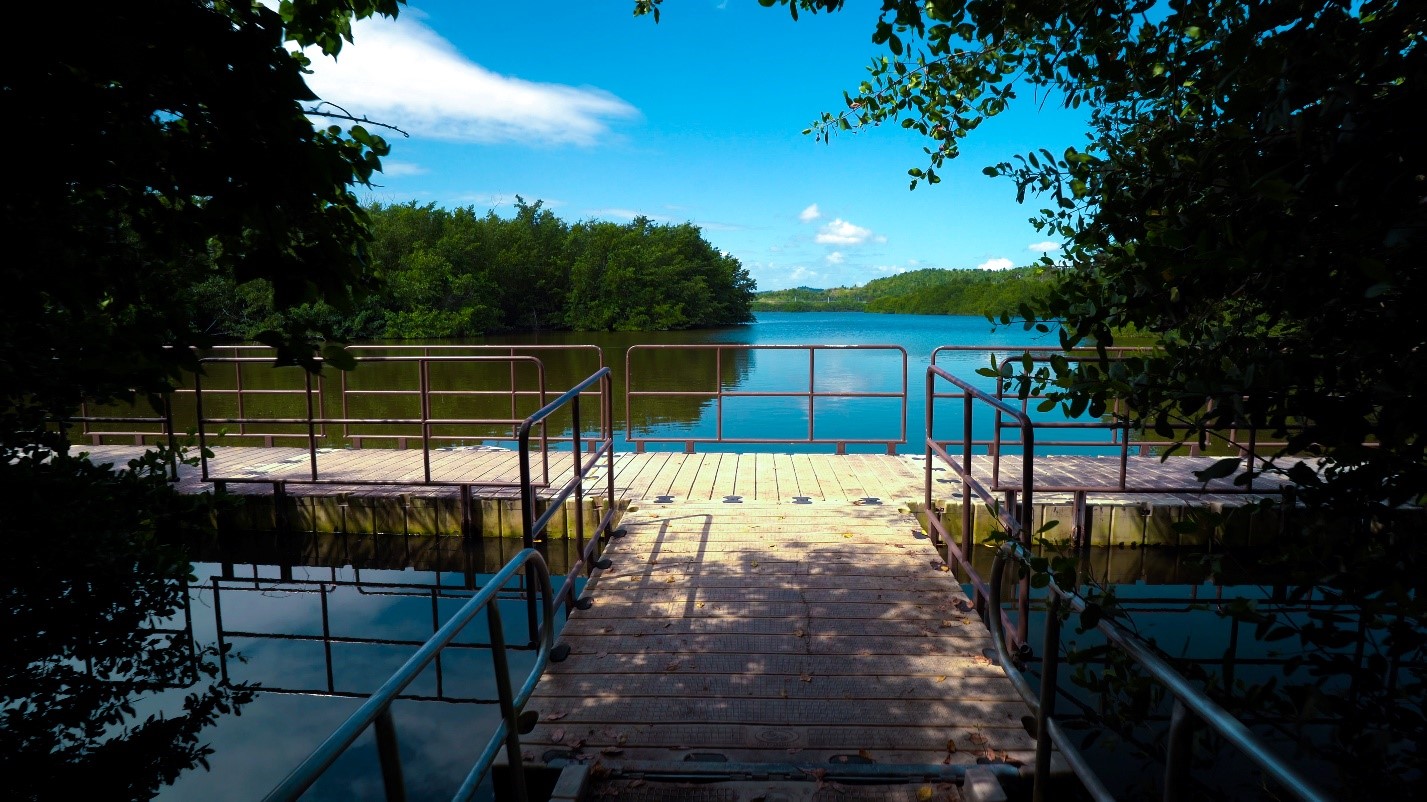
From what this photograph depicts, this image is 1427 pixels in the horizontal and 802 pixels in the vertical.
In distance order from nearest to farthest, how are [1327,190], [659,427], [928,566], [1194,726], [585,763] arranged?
[1327,190] < [1194,726] < [585,763] < [928,566] < [659,427]

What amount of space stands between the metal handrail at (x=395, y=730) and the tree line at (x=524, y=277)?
39.2 metres

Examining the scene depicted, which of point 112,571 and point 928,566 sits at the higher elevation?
point 112,571

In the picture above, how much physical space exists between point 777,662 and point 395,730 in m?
1.98

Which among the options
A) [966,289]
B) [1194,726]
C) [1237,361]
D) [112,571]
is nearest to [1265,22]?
[1237,361]

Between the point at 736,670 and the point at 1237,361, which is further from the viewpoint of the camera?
the point at 736,670

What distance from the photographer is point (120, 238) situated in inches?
103

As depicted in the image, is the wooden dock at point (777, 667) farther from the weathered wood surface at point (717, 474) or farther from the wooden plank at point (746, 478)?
the weathered wood surface at point (717, 474)

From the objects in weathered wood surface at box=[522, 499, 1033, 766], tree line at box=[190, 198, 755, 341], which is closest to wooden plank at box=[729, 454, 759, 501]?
weathered wood surface at box=[522, 499, 1033, 766]

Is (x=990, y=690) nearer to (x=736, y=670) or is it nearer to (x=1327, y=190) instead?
(x=736, y=670)

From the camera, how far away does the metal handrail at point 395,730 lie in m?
1.26

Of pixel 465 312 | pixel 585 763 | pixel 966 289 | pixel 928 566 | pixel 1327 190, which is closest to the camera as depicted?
pixel 1327 190

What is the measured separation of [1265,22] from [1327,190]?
0.32m

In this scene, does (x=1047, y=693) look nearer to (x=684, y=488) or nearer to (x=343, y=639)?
(x=684, y=488)

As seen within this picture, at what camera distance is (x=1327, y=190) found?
1.37 meters
